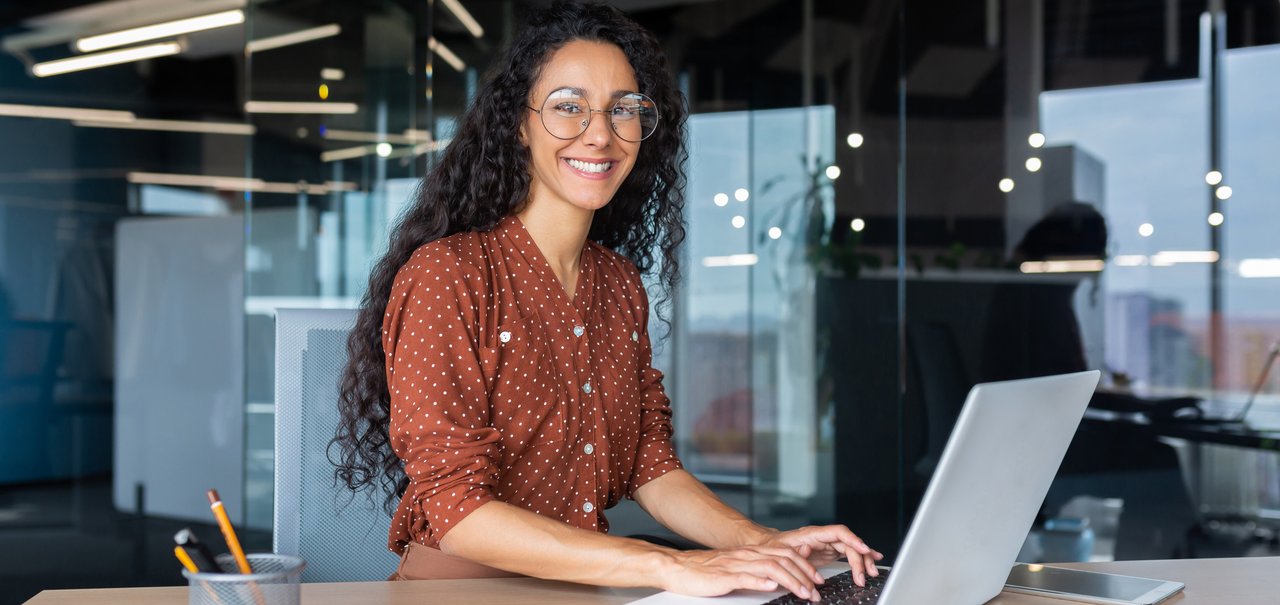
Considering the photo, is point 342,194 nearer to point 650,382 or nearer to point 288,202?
point 288,202

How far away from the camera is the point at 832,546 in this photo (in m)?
1.35

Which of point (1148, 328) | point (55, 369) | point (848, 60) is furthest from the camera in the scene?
point (55, 369)

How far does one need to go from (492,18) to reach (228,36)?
1521mm

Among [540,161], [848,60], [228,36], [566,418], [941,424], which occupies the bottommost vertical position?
[941,424]

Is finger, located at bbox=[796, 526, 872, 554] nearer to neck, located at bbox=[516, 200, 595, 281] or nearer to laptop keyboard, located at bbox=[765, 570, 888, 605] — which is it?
laptop keyboard, located at bbox=[765, 570, 888, 605]

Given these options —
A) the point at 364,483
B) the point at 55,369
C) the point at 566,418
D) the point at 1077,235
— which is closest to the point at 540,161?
the point at 566,418

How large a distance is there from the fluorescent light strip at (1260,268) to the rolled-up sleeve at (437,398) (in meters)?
3.41

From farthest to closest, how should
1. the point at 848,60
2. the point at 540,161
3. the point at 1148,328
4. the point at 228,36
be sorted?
the point at 228,36
the point at 848,60
the point at 1148,328
the point at 540,161

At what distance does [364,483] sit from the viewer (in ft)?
5.69

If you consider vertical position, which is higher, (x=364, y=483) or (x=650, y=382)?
(x=650, y=382)

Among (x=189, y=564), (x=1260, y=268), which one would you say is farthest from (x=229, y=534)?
(x=1260, y=268)

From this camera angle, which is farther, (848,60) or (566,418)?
(848,60)

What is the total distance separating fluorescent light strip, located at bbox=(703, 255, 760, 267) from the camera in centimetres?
454

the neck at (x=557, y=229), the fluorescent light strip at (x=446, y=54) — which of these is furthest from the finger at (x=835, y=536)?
the fluorescent light strip at (x=446, y=54)
